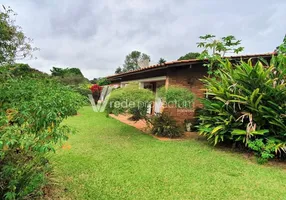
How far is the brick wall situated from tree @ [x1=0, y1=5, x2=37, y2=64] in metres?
6.61

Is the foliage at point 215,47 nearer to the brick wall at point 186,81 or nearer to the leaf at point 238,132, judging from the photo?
the brick wall at point 186,81

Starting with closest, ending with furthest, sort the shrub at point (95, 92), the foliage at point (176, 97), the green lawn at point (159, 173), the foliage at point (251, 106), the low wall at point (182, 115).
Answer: the green lawn at point (159, 173), the foliage at point (251, 106), the foliage at point (176, 97), the low wall at point (182, 115), the shrub at point (95, 92)

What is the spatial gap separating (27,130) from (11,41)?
6.04m

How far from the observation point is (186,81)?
417 inches

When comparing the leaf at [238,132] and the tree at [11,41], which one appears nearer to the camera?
the tree at [11,41]

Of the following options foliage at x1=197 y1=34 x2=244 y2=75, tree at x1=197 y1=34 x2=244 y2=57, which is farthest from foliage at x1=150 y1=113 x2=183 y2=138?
tree at x1=197 y1=34 x2=244 y2=57

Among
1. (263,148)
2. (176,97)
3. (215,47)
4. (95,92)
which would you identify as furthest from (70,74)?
(263,148)

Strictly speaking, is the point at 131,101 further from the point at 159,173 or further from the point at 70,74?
the point at 70,74

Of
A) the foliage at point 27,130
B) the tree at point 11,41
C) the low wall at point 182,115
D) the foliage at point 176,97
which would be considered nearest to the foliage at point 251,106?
the foliage at point 176,97

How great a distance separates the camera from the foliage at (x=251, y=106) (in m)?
6.32

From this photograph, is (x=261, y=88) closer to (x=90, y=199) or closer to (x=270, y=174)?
(x=270, y=174)

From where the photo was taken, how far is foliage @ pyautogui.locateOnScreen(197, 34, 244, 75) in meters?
9.20

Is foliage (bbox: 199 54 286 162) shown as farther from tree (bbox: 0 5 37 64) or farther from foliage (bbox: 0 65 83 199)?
tree (bbox: 0 5 37 64)

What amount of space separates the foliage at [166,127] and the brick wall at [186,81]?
1.20 meters
